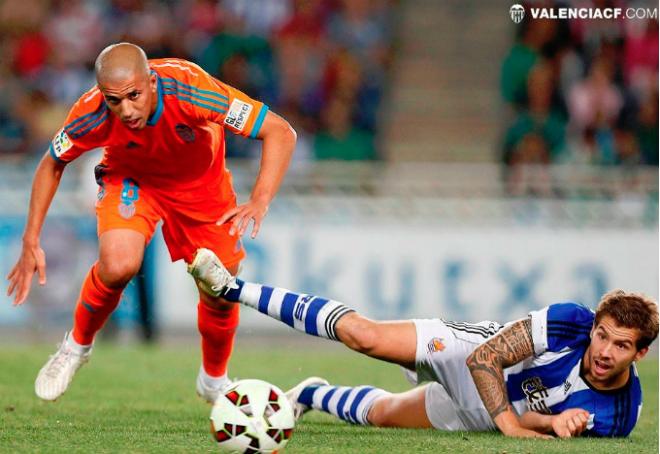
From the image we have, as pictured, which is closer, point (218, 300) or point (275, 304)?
point (275, 304)

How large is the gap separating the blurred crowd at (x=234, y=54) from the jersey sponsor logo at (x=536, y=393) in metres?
7.78

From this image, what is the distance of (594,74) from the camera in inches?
565

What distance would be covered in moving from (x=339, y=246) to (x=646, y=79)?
15.6ft

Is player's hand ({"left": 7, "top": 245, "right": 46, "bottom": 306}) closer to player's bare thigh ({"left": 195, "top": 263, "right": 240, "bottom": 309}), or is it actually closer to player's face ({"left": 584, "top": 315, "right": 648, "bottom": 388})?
player's bare thigh ({"left": 195, "top": 263, "right": 240, "bottom": 309})

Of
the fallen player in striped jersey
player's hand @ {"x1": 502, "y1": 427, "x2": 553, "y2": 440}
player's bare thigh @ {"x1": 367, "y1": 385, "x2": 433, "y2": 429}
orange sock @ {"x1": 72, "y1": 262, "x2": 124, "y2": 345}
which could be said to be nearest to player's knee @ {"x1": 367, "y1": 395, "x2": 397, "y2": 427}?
player's bare thigh @ {"x1": 367, "y1": 385, "x2": 433, "y2": 429}

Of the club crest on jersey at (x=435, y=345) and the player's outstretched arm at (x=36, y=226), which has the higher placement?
the player's outstretched arm at (x=36, y=226)

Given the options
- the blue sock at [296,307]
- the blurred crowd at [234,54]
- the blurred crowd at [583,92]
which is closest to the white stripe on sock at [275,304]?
the blue sock at [296,307]

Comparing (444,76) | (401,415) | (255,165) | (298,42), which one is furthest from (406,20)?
(401,415)

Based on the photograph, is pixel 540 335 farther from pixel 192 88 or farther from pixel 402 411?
pixel 192 88

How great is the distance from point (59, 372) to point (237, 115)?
6.04ft

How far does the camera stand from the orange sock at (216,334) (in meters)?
7.22

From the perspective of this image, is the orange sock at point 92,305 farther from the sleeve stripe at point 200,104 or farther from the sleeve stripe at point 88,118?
the sleeve stripe at point 200,104

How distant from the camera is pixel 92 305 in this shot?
6812 mm
